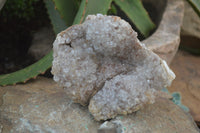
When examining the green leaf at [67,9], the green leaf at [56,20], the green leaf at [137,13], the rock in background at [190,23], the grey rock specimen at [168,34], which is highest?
the green leaf at [67,9]

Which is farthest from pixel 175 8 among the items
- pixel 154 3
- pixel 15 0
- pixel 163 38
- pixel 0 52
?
pixel 0 52

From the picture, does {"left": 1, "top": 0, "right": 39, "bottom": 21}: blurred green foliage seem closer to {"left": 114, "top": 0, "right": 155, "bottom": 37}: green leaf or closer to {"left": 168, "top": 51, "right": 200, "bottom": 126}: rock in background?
{"left": 114, "top": 0, "right": 155, "bottom": 37}: green leaf

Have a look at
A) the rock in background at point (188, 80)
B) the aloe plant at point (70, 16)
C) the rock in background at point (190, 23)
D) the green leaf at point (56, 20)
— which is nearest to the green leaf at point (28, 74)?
the aloe plant at point (70, 16)

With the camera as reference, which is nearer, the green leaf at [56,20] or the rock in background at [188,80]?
the green leaf at [56,20]

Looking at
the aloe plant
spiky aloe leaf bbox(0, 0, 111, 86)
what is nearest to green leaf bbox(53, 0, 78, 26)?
the aloe plant

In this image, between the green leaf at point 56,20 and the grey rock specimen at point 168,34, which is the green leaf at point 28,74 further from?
the grey rock specimen at point 168,34

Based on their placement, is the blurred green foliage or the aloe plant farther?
the blurred green foliage

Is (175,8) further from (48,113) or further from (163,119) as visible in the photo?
(48,113)
